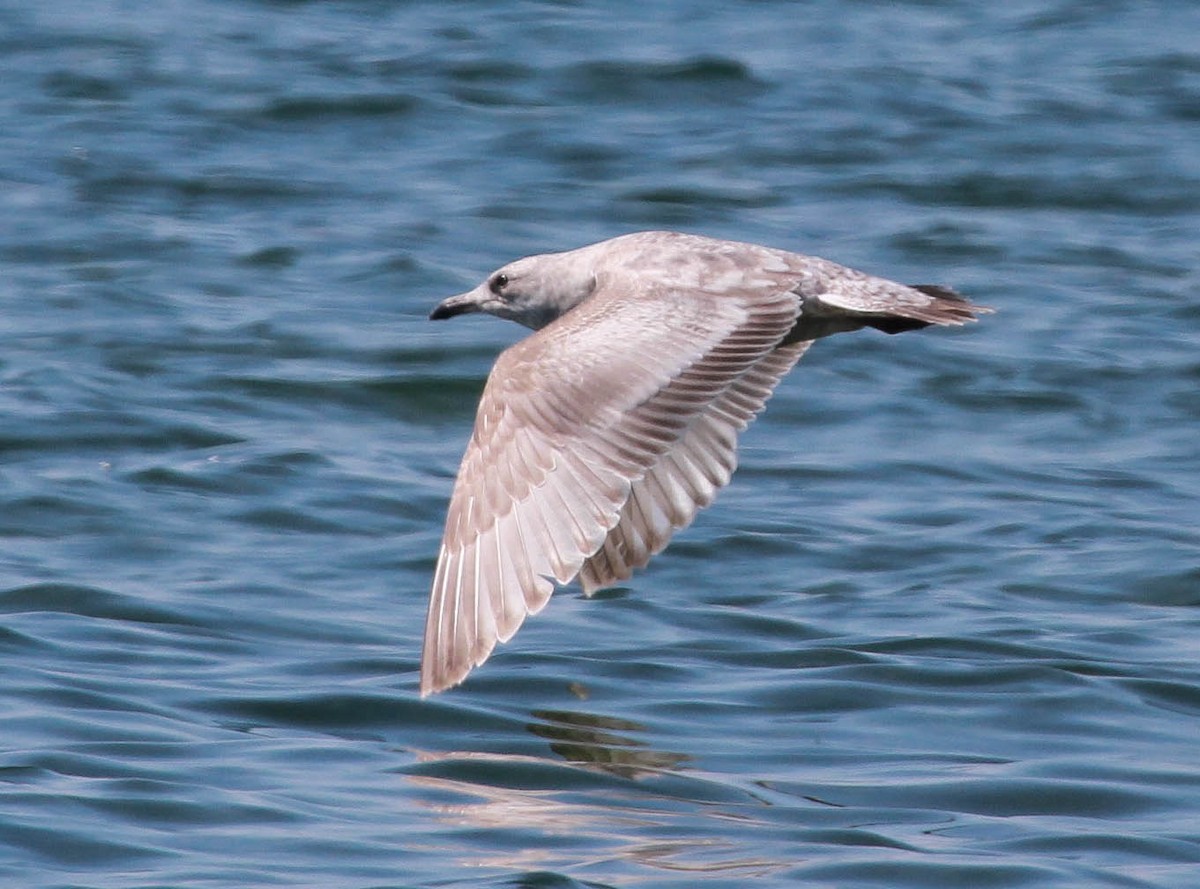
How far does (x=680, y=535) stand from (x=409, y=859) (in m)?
3.14

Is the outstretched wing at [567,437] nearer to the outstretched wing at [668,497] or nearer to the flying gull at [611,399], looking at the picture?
the flying gull at [611,399]

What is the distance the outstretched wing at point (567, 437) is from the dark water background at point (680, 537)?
1.77 feet

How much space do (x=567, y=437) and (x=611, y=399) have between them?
0.17 m

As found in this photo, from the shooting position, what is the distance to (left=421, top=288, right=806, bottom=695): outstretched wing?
215 inches

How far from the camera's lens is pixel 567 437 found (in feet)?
18.6

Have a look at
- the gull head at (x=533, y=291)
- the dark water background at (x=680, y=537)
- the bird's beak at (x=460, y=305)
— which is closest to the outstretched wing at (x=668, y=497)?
the dark water background at (x=680, y=537)

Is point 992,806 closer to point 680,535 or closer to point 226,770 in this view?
point 226,770

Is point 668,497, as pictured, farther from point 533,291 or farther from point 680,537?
point 680,537

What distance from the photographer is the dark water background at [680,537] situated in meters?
5.65

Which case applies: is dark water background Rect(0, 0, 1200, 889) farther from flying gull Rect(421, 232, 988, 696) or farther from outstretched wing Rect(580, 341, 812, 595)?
flying gull Rect(421, 232, 988, 696)

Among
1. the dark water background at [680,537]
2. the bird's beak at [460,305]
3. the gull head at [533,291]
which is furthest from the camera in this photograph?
the bird's beak at [460,305]

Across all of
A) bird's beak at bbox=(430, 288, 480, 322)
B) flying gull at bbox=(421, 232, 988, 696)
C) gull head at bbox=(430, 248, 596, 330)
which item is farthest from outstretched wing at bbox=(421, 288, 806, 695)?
bird's beak at bbox=(430, 288, 480, 322)

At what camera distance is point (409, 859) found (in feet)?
17.3

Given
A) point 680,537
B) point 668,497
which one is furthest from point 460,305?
point 680,537
